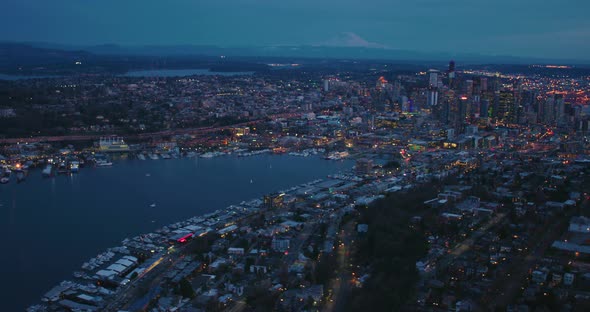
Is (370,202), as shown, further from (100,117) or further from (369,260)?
(100,117)

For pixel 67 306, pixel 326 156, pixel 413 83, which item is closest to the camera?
pixel 67 306

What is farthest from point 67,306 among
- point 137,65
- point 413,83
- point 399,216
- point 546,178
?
point 137,65

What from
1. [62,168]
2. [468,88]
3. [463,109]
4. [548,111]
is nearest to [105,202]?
[62,168]

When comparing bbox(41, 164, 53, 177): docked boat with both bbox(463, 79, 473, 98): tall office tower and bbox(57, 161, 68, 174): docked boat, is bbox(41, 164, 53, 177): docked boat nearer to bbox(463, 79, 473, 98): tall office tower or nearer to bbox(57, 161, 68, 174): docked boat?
bbox(57, 161, 68, 174): docked boat

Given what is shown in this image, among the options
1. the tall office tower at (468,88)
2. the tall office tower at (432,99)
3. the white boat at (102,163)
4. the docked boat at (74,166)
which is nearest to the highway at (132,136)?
the white boat at (102,163)

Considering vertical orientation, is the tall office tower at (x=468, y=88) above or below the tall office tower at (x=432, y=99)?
above

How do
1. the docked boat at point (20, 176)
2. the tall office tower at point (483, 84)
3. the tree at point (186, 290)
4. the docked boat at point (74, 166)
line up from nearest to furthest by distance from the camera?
1. the tree at point (186, 290)
2. the docked boat at point (20, 176)
3. the docked boat at point (74, 166)
4. the tall office tower at point (483, 84)

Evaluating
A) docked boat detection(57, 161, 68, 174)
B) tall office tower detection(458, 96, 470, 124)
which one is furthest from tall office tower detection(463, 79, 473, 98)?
docked boat detection(57, 161, 68, 174)

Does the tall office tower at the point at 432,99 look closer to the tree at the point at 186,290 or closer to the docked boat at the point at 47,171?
the docked boat at the point at 47,171
